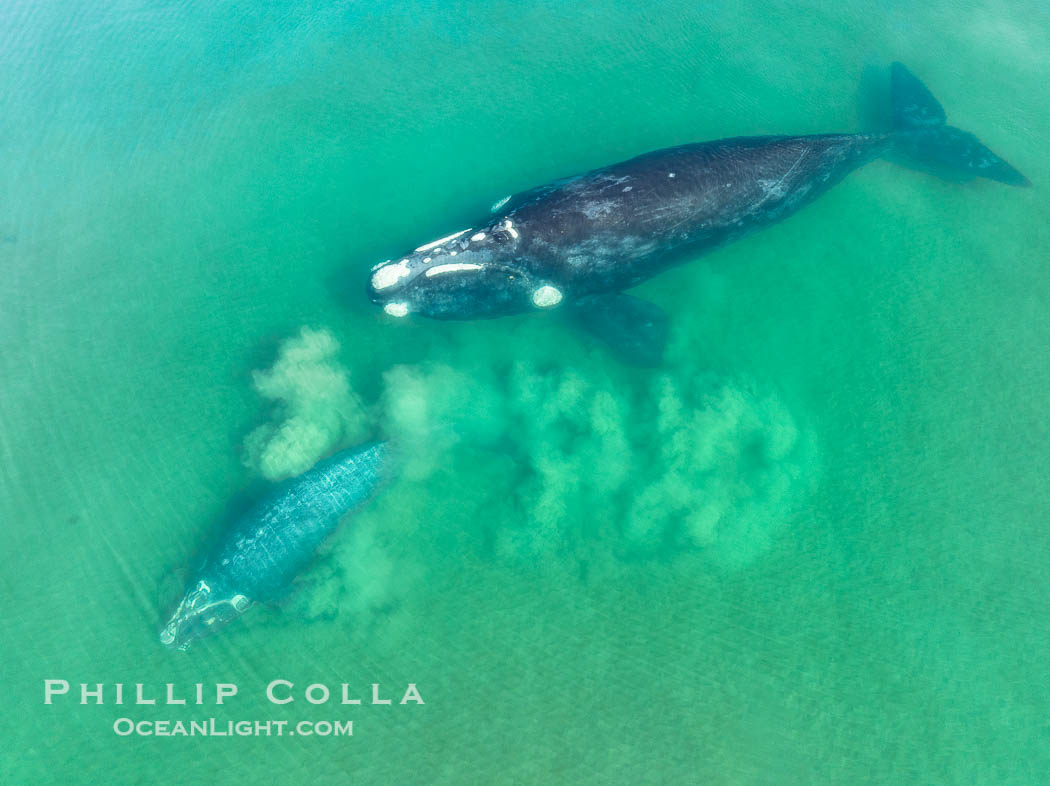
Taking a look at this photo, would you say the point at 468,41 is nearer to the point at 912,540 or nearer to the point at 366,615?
the point at 366,615

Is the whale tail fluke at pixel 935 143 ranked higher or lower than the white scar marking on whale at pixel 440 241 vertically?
higher

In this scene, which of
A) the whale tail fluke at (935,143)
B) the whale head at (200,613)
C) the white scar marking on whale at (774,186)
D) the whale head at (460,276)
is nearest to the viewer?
the whale head at (200,613)

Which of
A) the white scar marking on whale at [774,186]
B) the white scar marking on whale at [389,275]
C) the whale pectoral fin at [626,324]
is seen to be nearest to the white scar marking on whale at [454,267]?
the white scar marking on whale at [389,275]

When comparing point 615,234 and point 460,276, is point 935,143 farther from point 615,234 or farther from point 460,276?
point 460,276

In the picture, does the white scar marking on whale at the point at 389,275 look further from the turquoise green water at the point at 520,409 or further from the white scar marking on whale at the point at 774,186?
the white scar marking on whale at the point at 774,186

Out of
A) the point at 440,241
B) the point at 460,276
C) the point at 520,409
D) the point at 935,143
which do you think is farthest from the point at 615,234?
the point at 935,143
